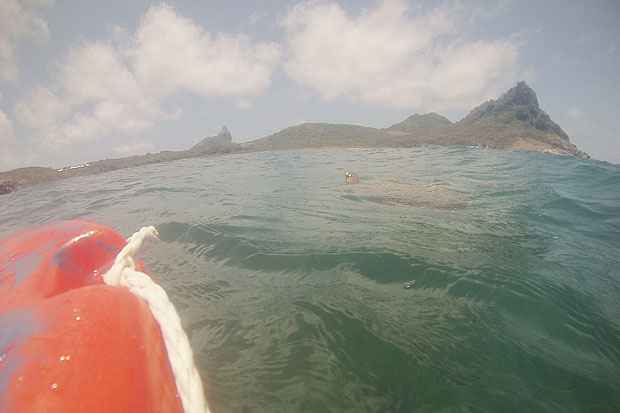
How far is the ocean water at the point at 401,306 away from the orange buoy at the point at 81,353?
3.81ft

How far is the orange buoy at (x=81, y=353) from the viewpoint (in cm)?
116

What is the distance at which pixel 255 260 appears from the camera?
4777 mm

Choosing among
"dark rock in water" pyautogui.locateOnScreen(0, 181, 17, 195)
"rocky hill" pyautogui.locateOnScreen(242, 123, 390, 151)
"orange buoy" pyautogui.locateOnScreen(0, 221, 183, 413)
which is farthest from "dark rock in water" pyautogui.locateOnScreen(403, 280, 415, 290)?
"rocky hill" pyautogui.locateOnScreen(242, 123, 390, 151)

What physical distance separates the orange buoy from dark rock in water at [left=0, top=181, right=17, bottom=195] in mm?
33164

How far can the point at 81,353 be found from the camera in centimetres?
132

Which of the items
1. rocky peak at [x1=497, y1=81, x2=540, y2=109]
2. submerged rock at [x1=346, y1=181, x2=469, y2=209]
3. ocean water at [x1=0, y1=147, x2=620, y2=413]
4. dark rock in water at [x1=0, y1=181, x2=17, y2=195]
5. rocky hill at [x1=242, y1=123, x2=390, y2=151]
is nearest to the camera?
ocean water at [x1=0, y1=147, x2=620, y2=413]

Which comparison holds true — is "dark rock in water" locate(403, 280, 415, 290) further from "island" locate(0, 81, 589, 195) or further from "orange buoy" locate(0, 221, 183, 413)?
"island" locate(0, 81, 589, 195)

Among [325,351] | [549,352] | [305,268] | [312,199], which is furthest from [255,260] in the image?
[312,199]

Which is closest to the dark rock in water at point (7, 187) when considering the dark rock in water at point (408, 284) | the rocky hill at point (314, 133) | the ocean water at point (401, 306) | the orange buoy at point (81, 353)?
the ocean water at point (401, 306)

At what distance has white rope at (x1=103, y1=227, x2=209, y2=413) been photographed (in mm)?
1552

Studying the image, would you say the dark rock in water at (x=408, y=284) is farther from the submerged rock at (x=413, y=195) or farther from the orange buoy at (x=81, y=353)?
the submerged rock at (x=413, y=195)

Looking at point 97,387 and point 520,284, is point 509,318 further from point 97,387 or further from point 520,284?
point 97,387

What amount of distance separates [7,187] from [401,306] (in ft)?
116

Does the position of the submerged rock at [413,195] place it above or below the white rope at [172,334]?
below
